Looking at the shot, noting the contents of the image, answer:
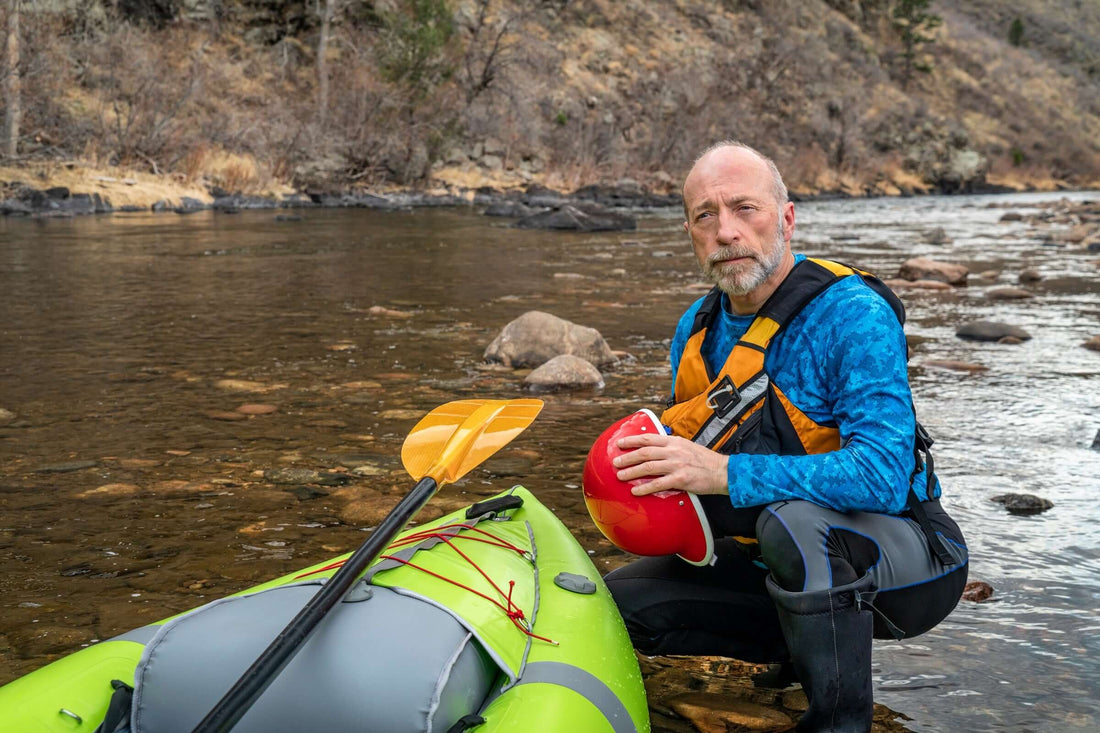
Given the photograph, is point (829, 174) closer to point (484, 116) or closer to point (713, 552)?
point (484, 116)

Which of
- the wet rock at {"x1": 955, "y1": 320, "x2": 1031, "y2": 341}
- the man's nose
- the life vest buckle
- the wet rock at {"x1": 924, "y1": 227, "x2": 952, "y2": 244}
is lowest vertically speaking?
the wet rock at {"x1": 955, "y1": 320, "x2": 1031, "y2": 341}

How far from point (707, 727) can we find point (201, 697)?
3.64 ft

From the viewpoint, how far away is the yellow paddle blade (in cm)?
227

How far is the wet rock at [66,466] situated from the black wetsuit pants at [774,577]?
2.51m

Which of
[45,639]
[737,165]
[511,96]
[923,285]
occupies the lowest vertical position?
[45,639]

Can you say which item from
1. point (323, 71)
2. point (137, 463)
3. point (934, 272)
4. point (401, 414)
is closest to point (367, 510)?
point (137, 463)

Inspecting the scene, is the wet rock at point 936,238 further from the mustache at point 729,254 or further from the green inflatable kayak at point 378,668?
the green inflatable kayak at point 378,668

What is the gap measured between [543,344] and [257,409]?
1857mm

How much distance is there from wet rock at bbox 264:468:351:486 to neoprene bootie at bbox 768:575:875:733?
7.57 feet

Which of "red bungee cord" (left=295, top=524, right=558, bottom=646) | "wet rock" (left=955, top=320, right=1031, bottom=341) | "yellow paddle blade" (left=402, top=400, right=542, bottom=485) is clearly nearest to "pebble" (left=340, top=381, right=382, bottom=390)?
"yellow paddle blade" (left=402, top=400, right=542, bottom=485)

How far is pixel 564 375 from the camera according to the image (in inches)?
221

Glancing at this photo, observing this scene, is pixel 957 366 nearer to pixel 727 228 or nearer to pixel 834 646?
pixel 727 228

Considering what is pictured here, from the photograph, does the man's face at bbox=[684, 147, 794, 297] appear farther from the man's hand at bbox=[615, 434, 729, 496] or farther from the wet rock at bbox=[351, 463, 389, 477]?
the wet rock at bbox=[351, 463, 389, 477]

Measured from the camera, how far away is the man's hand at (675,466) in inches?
83.0
